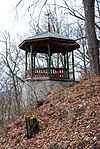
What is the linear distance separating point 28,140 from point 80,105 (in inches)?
75.4

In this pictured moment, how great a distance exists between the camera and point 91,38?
13969 millimetres

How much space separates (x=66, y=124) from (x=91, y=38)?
20.4ft

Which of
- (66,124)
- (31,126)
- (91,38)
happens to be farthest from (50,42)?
(66,124)

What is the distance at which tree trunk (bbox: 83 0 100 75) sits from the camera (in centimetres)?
1362

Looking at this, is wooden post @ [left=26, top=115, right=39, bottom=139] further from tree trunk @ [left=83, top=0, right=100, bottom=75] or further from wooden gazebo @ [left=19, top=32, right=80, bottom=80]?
wooden gazebo @ [left=19, top=32, right=80, bottom=80]

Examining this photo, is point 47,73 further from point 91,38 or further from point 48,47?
point 91,38

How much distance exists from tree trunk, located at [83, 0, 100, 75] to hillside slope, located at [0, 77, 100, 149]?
2.11m

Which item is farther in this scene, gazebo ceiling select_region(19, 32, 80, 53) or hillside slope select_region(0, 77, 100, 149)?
gazebo ceiling select_region(19, 32, 80, 53)

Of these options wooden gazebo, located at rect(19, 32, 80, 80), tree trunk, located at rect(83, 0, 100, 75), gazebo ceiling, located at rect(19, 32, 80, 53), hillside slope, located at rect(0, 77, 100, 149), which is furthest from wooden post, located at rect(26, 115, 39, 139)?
gazebo ceiling, located at rect(19, 32, 80, 53)

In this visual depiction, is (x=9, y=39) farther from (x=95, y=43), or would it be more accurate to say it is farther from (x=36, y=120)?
(x=36, y=120)

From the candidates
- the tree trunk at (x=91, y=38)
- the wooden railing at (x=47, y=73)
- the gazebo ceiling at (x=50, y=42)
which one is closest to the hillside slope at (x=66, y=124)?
the tree trunk at (x=91, y=38)

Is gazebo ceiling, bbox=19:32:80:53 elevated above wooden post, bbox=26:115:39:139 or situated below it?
above

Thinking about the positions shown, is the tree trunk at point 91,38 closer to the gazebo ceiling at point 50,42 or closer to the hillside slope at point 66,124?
the hillside slope at point 66,124

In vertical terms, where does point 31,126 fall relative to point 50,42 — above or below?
below
